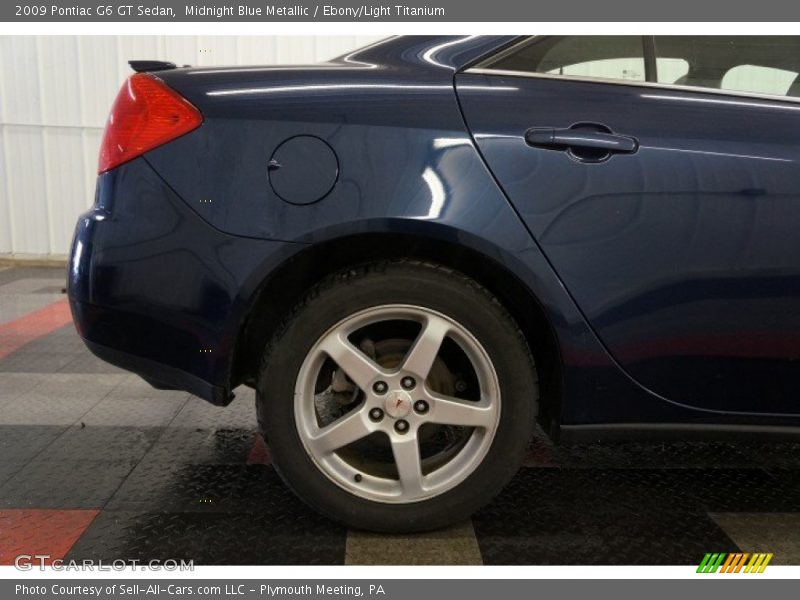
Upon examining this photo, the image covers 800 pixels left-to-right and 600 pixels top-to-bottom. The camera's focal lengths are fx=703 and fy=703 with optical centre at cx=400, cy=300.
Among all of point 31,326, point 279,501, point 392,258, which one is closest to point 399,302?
point 392,258

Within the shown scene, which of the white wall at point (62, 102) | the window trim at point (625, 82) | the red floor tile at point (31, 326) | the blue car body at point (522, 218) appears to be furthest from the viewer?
the white wall at point (62, 102)

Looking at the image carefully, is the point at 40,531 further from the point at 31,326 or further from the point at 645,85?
the point at 31,326

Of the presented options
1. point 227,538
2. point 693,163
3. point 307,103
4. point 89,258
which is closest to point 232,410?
point 227,538

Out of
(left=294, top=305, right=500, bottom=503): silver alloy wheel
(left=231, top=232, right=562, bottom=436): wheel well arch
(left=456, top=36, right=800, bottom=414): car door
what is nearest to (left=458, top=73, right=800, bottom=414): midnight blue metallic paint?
(left=456, top=36, right=800, bottom=414): car door

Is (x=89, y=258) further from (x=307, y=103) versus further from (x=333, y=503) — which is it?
(x=333, y=503)

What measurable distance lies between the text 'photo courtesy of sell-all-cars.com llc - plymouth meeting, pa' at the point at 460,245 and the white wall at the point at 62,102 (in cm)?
500

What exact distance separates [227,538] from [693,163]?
1551 mm

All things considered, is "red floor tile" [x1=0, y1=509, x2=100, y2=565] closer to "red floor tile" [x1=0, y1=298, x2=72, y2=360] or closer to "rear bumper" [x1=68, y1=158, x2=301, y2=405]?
"rear bumper" [x1=68, y1=158, x2=301, y2=405]

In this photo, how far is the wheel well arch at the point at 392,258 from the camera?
1796mm

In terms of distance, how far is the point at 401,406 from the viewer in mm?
1825

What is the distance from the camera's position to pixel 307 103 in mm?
1759

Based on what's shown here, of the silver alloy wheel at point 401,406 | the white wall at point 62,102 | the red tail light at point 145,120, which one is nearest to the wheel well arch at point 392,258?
the silver alloy wheel at point 401,406

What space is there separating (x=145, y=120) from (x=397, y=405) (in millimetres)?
971

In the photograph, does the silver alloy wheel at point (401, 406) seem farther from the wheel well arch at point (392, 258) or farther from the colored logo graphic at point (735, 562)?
the colored logo graphic at point (735, 562)
